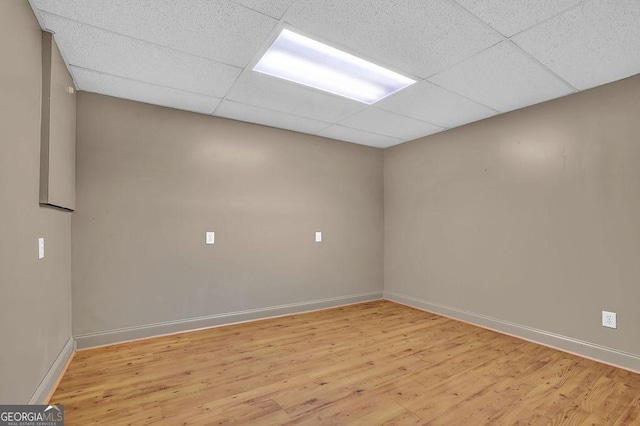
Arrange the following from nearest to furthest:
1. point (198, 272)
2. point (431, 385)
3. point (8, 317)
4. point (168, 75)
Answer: point (8, 317), point (431, 385), point (168, 75), point (198, 272)

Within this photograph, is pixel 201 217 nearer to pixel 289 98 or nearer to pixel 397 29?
pixel 289 98

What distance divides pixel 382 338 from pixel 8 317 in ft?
9.34

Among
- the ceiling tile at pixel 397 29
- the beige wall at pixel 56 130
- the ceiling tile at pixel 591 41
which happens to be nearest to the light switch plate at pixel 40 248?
the beige wall at pixel 56 130

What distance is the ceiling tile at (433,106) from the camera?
9.37ft

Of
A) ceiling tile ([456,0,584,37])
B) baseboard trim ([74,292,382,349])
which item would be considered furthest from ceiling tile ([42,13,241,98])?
baseboard trim ([74,292,382,349])

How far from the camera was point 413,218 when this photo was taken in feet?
14.5

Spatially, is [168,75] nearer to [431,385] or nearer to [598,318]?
[431,385]

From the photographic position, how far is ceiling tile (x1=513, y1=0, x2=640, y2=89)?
1769 mm

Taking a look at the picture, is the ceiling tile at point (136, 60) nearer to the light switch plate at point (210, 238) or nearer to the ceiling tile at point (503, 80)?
the light switch plate at point (210, 238)

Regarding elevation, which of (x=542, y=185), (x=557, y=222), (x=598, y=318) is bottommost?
(x=598, y=318)

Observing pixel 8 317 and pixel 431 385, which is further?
pixel 431 385

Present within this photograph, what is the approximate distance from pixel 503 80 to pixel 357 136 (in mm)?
2011

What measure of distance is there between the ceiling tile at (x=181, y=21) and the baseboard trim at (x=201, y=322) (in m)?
2.61

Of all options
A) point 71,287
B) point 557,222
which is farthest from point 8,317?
point 557,222
